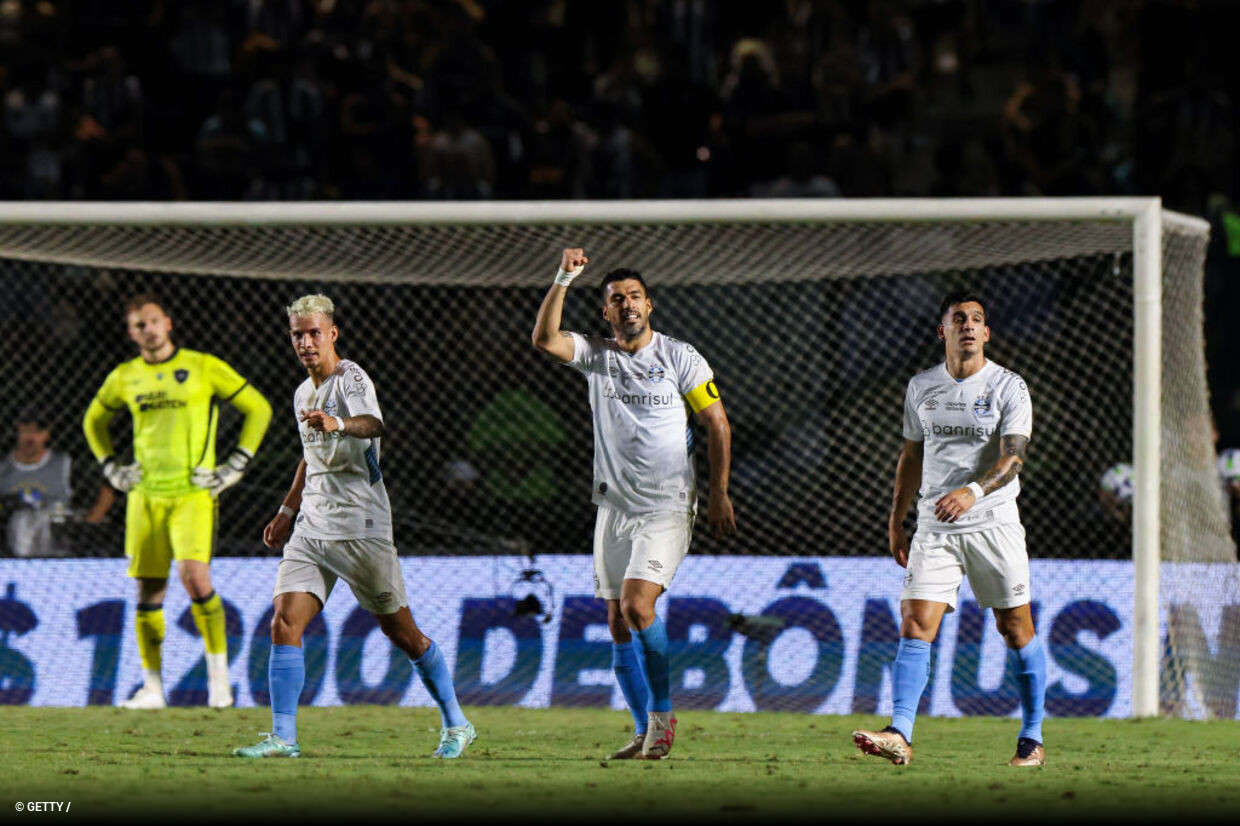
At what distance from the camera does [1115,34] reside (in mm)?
15156

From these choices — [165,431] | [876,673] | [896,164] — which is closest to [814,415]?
[876,673]

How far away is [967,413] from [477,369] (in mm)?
5232

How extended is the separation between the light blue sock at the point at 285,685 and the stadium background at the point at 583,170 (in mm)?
3212

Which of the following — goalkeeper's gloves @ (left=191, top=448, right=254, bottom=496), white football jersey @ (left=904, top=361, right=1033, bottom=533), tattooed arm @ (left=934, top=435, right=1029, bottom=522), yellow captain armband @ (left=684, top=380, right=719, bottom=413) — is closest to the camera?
tattooed arm @ (left=934, top=435, right=1029, bottom=522)

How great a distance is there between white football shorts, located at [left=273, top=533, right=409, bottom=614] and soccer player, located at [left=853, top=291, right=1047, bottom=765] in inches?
81.6

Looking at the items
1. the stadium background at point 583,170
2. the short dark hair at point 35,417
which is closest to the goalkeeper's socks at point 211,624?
the stadium background at point 583,170

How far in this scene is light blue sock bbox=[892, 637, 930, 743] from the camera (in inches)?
274

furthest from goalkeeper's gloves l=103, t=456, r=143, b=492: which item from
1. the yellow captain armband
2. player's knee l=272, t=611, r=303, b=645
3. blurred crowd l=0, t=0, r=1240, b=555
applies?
blurred crowd l=0, t=0, r=1240, b=555

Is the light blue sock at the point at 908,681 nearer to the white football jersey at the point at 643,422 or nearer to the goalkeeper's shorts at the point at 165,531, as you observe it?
the white football jersey at the point at 643,422

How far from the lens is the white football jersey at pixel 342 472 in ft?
23.6

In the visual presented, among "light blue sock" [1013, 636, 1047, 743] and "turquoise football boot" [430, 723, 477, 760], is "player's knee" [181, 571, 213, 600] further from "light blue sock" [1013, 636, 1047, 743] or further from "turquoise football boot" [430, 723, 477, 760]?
"light blue sock" [1013, 636, 1047, 743]

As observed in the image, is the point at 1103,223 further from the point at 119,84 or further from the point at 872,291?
the point at 119,84

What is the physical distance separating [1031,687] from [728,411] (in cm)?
481

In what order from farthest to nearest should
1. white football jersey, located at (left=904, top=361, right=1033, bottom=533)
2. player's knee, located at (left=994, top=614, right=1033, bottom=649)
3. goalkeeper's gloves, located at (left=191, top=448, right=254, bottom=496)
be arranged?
goalkeeper's gloves, located at (left=191, top=448, right=254, bottom=496) < player's knee, located at (left=994, top=614, right=1033, bottom=649) < white football jersey, located at (left=904, top=361, right=1033, bottom=533)
